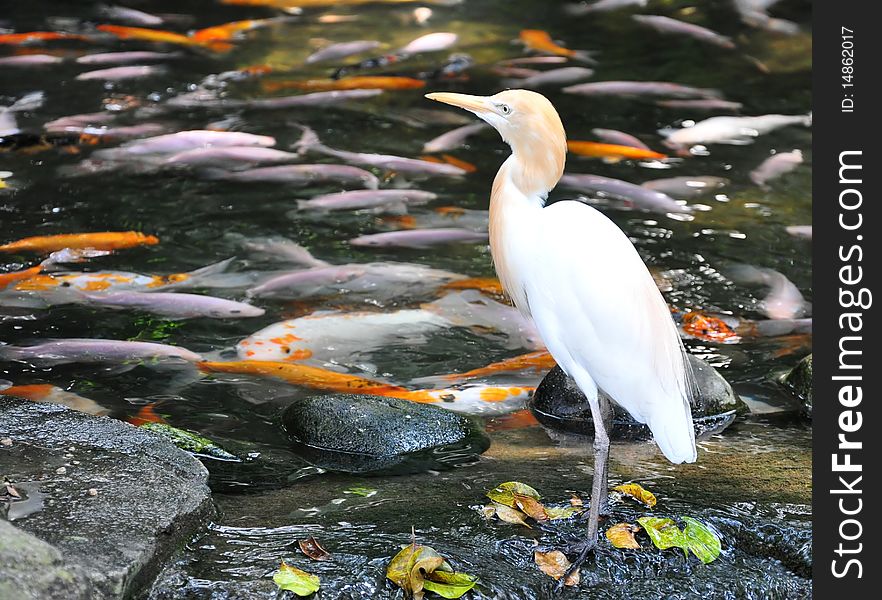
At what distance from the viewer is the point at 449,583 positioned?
3.12 metres

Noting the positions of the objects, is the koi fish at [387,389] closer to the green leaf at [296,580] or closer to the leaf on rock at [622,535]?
the leaf on rock at [622,535]

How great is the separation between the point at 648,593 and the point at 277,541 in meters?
1.16

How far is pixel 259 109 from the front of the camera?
30.7 ft

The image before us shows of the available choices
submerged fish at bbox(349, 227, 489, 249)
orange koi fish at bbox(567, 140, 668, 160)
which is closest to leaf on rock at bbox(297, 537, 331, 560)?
submerged fish at bbox(349, 227, 489, 249)

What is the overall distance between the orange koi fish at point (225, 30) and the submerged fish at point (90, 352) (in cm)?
664

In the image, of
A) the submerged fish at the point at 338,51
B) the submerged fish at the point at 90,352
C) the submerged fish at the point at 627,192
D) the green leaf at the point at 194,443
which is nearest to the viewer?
the green leaf at the point at 194,443

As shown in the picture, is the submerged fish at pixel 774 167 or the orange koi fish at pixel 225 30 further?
the orange koi fish at pixel 225 30

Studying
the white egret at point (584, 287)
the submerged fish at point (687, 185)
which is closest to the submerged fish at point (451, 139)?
the submerged fish at point (687, 185)

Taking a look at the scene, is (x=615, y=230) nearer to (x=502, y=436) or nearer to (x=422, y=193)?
(x=502, y=436)

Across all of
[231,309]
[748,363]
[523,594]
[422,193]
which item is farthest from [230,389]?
[422,193]

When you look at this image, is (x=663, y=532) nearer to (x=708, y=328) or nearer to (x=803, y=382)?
(x=803, y=382)

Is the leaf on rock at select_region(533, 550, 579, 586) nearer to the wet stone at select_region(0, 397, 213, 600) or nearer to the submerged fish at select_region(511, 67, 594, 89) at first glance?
the wet stone at select_region(0, 397, 213, 600)

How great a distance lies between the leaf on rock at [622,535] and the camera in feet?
11.3

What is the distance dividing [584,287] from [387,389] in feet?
5.80
